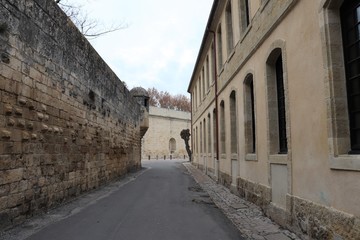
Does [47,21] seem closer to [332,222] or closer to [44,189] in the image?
[44,189]

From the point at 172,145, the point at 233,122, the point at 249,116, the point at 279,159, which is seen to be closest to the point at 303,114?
the point at 279,159

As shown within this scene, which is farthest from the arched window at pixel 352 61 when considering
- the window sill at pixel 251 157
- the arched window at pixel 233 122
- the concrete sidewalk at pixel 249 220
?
the arched window at pixel 233 122

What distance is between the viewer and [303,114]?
5777mm

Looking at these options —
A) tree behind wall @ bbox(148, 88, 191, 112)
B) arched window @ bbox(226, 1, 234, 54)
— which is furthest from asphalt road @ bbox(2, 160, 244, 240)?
tree behind wall @ bbox(148, 88, 191, 112)

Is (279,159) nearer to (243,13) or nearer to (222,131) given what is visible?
(243,13)

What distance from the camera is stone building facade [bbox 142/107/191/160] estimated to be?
49.6 metres

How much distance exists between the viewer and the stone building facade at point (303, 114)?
4.61 meters

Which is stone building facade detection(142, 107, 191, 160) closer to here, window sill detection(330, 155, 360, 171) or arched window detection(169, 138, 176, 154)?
arched window detection(169, 138, 176, 154)

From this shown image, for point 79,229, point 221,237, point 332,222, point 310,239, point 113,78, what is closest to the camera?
point 332,222

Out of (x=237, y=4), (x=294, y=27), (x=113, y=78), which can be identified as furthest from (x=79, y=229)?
(x=113, y=78)

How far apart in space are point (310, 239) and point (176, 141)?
4844 centimetres

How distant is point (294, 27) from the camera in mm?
6176

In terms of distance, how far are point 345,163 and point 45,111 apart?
583 centimetres

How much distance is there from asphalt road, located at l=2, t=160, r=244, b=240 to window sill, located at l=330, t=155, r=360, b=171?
195cm
